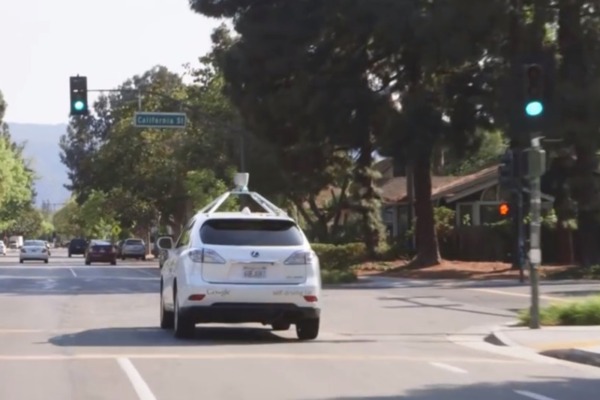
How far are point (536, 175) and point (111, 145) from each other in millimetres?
66519

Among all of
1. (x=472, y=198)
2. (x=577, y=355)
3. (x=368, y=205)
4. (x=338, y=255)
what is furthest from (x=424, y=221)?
(x=577, y=355)

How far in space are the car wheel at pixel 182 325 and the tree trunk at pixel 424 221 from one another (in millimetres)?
30453

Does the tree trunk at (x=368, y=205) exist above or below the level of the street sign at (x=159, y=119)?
below

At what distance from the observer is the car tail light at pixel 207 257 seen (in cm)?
1880

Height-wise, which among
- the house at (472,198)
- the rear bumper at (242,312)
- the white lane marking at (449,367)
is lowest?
the white lane marking at (449,367)

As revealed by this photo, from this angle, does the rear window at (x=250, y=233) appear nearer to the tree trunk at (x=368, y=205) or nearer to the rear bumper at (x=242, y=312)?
the rear bumper at (x=242, y=312)

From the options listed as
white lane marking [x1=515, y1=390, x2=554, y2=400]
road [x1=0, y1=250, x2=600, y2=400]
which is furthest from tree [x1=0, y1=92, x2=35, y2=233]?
white lane marking [x1=515, y1=390, x2=554, y2=400]

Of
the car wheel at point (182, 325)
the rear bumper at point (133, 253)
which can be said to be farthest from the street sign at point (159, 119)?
the rear bumper at point (133, 253)

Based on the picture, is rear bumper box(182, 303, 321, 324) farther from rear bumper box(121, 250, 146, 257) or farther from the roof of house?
rear bumper box(121, 250, 146, 257)

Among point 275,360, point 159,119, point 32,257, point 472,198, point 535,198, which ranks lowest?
point 275,360

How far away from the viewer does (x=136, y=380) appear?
1449 centimetres

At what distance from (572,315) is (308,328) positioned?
521 cm

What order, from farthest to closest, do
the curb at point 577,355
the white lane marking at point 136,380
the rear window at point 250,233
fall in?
the rear window at point 250,233 → the curb at point 577,355 → the white lane marking at point 136,380

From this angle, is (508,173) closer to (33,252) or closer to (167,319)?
(167,319)
